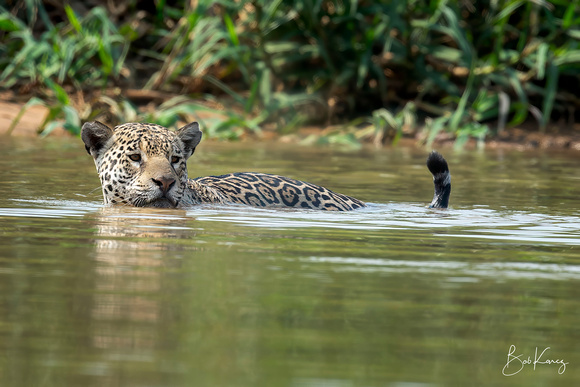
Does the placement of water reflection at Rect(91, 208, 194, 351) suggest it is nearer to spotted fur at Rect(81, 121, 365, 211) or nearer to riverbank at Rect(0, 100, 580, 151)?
spotted fur at Rect(81, 121, 365, 211)

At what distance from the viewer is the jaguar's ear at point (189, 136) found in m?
6.24

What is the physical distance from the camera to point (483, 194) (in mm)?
8102

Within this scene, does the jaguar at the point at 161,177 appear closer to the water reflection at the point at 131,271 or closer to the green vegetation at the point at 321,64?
the water reflection at the point at 131,271

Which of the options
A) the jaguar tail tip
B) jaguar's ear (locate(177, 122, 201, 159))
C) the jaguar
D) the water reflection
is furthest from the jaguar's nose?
the jaguar tail tip

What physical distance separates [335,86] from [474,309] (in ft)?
36.2

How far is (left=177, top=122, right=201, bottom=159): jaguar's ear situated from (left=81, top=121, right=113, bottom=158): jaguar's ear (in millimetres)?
419

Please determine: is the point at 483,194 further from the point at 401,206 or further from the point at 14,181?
the point at 14,181

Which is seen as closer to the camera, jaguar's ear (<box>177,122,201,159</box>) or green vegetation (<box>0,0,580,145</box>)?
jaguar's ear (<box>177,122,201,159</box>)

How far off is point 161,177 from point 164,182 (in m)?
0.03

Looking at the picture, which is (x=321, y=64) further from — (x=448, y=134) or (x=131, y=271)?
(x=131, y=271)

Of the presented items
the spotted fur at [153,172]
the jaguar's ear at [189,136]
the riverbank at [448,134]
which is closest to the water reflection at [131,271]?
the spotted fur at [153,172]

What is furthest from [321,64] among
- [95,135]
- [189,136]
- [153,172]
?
[153,172]

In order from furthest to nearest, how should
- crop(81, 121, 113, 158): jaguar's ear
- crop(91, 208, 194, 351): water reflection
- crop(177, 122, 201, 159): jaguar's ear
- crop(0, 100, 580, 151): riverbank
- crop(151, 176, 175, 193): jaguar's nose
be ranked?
crop(0, 100, 580, 151): riverbank
crop(177, 122, 201, 159): jaguar's ear
crop(81, 121, 113, 158): jaguar's ear
crop(151, 176, 175, 193): jaguar's nose
crop(91, 208, 194, 351): water reflection

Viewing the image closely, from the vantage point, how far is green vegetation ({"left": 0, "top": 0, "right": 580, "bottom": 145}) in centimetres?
1302
